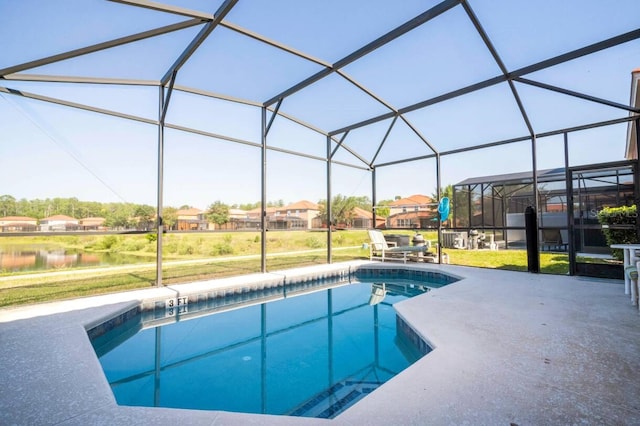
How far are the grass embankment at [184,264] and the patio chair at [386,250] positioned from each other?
0.78 meters

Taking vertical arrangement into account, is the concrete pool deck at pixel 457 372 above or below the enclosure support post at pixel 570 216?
below

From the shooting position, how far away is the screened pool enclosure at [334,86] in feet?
12.2

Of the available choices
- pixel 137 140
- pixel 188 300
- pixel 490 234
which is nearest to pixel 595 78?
pixel 188 300

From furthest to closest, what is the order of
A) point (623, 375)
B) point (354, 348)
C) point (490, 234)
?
point (490, 234)
point (354, 348)
point (623, 375)

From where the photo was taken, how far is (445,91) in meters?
5.89

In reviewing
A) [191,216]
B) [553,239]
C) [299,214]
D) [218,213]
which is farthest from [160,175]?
[299,214]

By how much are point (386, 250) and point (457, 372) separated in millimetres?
6549

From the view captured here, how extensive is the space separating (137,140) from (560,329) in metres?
11.8

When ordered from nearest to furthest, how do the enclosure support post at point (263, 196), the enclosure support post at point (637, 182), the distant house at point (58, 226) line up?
1. the distant house at point (58, 226)
2. the enclosure support post at point (637, 182)
3. the enclosure support post at point (263, 196)

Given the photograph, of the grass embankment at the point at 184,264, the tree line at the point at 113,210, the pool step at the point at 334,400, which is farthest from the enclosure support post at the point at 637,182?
the pool step at the point at 334,400

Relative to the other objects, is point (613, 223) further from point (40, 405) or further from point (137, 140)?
point (137, 140)

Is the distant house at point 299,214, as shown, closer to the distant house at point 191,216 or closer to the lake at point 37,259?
the distant house at point 191,216

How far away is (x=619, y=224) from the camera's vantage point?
5.54 metres

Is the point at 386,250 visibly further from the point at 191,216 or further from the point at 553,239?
the point at 191,216
